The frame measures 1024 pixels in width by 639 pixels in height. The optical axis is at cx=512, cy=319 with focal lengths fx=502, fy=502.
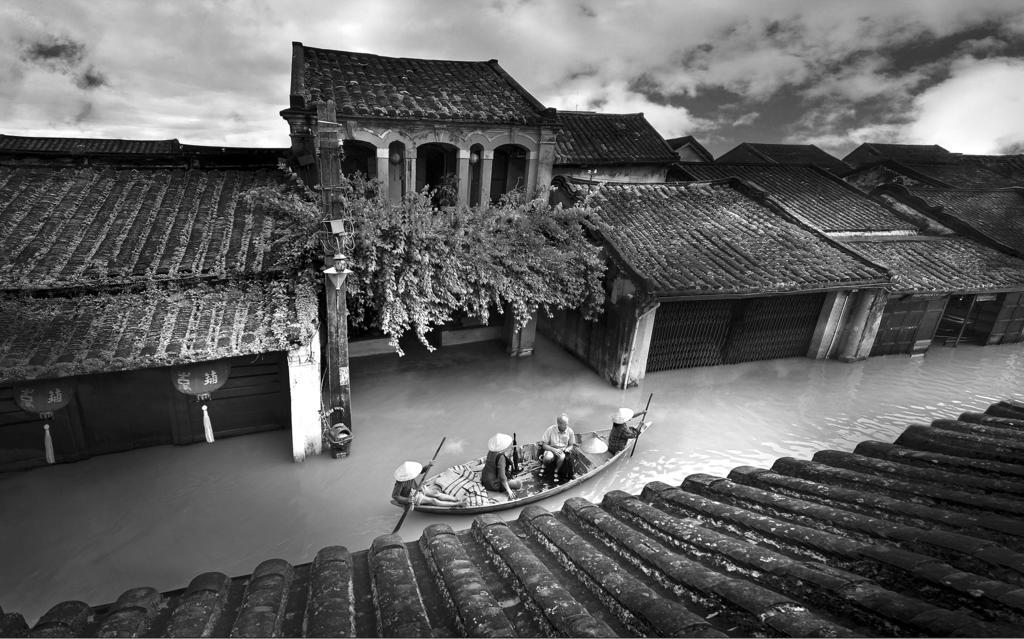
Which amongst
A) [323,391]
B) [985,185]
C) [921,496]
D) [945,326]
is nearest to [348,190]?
[323,391]

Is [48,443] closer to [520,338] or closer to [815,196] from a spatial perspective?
[520,338]

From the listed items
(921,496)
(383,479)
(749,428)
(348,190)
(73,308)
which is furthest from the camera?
(749,428)

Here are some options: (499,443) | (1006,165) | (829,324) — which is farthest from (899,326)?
(1006,165)

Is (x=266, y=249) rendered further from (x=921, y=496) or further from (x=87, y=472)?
(x=921, y=496)

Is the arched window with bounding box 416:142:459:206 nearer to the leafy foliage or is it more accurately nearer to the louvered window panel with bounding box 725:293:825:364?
the leafy foliage

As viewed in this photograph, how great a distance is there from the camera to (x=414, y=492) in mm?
8555

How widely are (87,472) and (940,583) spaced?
12.2m

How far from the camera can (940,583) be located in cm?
251

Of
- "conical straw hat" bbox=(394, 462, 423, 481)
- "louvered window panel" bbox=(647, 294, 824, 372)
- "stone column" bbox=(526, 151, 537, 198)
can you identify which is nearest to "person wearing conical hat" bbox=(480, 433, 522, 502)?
"conical straw hat" bbox=(394, 462, 423, 481)

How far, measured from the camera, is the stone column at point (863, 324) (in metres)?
15.2

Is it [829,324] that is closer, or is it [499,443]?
[499,443]

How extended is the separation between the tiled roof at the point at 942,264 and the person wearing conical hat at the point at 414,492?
14.0 m

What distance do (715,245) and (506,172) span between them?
647cm

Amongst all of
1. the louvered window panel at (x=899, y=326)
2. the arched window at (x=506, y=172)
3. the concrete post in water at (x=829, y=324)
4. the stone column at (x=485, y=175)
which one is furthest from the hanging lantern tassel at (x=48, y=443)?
the louvered window panel at (x=899, y=326)
